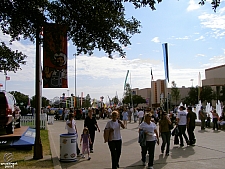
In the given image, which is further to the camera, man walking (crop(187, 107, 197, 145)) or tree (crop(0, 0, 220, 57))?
man walking (crop(187, 107, 197, 145))

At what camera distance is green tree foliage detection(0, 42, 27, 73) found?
49.2 ft

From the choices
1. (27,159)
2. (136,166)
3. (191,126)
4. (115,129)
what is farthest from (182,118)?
(27,159)

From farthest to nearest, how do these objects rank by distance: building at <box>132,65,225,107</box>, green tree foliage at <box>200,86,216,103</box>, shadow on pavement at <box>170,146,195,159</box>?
building at <box>132,65,225,107</box>
green tree foliage at <box>200,86,216,103</box>
shadow on pavement at <box>170,146,195,159</box>

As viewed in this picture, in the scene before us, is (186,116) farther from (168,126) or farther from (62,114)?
(62,114)

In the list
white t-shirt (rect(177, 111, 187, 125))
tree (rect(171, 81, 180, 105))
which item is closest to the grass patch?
white t-shirt (rect(177, 111, 187, 125))

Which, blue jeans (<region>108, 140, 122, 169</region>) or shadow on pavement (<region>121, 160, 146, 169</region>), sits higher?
blue jeans (<region>108, 140, 122, 169</region>)

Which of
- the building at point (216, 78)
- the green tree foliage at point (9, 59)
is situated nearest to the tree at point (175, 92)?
the building at point (216, 78)

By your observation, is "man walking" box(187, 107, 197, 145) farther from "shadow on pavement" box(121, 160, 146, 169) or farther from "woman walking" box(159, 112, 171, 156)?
"shadow on pavement" box(121, 160, 146, 169)

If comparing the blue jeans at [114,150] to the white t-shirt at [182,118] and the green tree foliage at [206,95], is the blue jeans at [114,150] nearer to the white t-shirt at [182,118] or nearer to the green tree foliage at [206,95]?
the white t-shirt at [182,118]

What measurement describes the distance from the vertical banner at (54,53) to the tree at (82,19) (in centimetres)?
22

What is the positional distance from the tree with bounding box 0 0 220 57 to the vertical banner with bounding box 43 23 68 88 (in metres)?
0.22

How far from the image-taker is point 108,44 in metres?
7.91

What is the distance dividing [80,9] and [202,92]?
220ft

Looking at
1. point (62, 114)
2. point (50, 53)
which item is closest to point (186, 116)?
point (50, 53)
